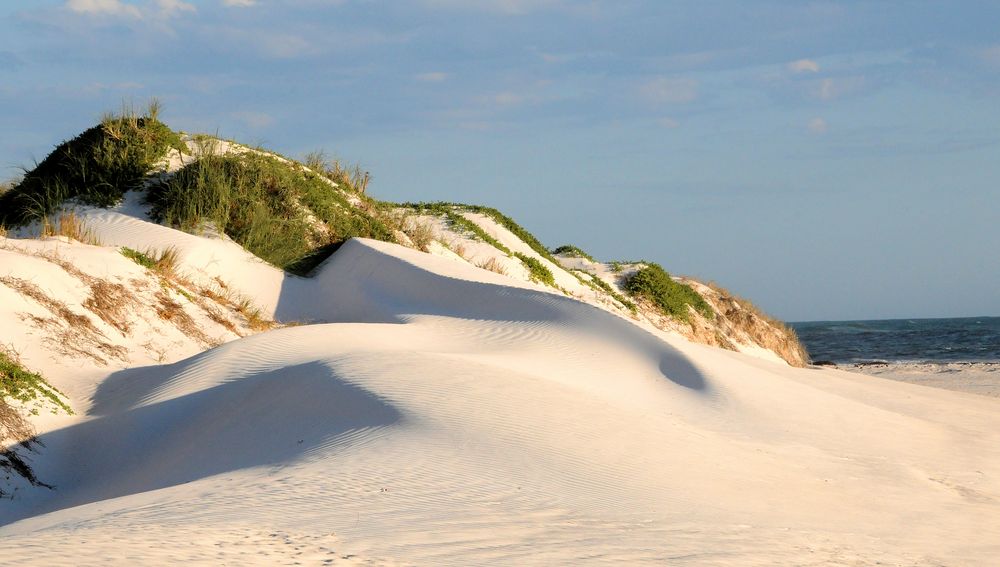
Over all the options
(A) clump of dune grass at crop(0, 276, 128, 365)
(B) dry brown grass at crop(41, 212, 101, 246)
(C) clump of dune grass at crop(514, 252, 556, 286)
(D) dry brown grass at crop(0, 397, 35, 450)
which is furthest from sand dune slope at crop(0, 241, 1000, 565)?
(C) clump of dune grass at crop(514, 252, 556, 286)

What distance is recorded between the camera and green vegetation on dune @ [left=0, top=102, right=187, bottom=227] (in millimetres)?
16688

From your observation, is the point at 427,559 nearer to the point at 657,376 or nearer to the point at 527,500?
the point at 527,500

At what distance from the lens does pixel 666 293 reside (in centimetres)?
2170

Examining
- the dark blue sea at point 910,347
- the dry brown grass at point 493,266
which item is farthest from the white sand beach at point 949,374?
the dry brown grass at point 493,266

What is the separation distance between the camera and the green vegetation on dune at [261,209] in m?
16.1

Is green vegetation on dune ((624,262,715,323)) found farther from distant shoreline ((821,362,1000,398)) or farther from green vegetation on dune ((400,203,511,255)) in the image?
distant shoreline ((821,362,1000,398))

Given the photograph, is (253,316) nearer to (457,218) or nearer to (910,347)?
(457,218)

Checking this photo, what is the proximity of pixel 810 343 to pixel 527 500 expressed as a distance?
4024 cm

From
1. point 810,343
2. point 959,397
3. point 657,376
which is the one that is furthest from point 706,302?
point 810,343

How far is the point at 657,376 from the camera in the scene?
38.4ft

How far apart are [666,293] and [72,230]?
12.1 m

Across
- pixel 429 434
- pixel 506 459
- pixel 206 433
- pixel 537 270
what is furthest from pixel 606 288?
pixel 506 459

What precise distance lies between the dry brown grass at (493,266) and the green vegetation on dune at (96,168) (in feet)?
19.1

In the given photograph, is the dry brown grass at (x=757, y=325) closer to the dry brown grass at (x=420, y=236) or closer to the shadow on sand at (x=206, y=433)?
the dry brown grass at (x=420, y=236)
